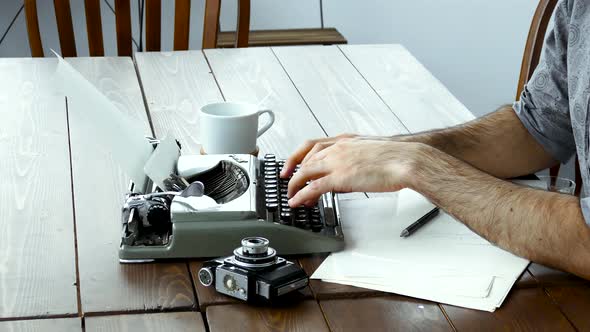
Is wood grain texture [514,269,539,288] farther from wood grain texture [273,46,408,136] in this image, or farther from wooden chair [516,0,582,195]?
wooden chair [516,0,582,195]

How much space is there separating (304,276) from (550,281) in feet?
1.06

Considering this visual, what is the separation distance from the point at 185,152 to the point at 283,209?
0.39 m

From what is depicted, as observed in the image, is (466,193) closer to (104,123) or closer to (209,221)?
(209,221)

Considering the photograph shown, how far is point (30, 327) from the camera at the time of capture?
3.38 feet

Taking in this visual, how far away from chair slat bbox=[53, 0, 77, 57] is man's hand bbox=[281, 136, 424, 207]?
49.4 inches

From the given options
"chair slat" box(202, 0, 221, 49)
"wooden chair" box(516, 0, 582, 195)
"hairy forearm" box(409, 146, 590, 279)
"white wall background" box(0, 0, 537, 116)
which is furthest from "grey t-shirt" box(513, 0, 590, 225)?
"white wall background" box(0, 0, 537, 116)

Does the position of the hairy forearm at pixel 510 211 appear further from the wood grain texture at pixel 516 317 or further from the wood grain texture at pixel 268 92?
the wood grain texture at pixel 268 92

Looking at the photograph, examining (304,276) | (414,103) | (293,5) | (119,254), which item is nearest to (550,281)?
(304,276)

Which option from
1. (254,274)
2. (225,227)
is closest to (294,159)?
(225,227)

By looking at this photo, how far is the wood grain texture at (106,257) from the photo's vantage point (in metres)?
1.09

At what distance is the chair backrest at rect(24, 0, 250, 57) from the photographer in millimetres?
2359

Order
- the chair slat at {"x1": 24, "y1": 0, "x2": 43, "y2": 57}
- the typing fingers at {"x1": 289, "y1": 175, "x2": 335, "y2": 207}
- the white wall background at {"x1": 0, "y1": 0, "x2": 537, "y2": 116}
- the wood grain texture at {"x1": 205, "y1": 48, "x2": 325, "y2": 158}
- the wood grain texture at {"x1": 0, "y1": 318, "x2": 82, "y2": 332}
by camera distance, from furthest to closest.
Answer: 1. the white wall background at {"x1": 0, "y1": 0, "x2": 537, "y2": 116}
2. the chair slat at {"x1": 24, "y1": 0, "x2": 43, "y2": 57}
3. the wood grain texture at {"x1": 205, "y1": 48, "x2": 325, "y2": 158}
4. the typing fingers at {"x1": 289, "y1": 175, "x2": 335, "y2": 207}
5. the wood grain texture at {"x1": 0, "y1": 318, "x2": 82, "y2": 332}

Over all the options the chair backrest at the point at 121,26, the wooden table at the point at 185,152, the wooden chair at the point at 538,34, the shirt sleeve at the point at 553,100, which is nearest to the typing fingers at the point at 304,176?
the wooden table at the point at 185,152

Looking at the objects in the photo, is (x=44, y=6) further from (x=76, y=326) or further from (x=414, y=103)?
(x=76, y=326)
